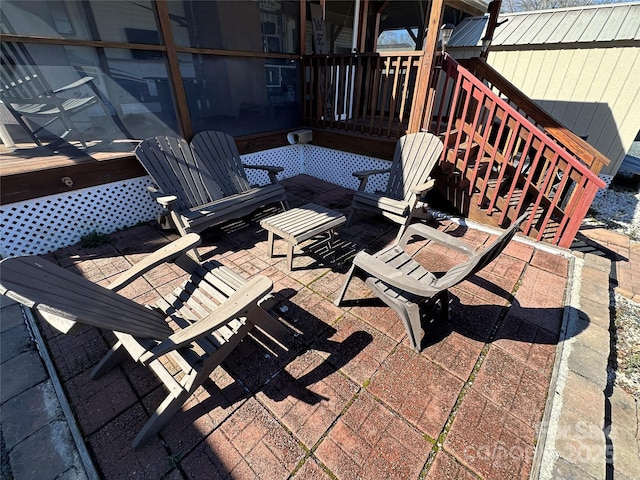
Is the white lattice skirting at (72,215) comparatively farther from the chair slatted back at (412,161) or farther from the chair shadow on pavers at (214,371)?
the chair shadow on pavers at (214,371)

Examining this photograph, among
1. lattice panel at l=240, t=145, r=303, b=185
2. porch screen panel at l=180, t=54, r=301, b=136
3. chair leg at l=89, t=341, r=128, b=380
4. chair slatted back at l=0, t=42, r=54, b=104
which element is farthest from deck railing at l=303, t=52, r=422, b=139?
chair leg at l=89, t=341, r=128, b=380

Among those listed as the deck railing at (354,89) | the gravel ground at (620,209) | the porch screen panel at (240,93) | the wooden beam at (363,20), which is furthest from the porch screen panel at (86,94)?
the gravel ground at (620,209)

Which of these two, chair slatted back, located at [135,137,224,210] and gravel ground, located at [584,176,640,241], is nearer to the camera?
chair slatted back, located at [135,137,224,210]

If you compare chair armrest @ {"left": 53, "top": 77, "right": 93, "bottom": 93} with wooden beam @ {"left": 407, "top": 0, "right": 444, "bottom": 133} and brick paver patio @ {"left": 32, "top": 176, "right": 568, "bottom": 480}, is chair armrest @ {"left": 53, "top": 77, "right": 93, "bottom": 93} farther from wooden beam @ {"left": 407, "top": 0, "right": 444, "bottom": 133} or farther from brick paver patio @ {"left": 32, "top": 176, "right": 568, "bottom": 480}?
wooden beam @ {"left": 407, "top": 0, "right": 444, "bottom": 133}

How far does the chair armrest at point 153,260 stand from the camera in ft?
5.58

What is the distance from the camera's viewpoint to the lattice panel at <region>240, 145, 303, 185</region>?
4.37m

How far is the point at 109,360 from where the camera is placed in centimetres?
170

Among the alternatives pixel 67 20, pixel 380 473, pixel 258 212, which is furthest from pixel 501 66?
pixel 380 473

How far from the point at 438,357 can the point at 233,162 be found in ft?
9.90

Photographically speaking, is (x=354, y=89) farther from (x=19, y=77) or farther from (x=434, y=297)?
(x=19, y=77)

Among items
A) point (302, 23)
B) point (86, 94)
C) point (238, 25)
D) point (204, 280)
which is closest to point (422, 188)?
point (204, 280)

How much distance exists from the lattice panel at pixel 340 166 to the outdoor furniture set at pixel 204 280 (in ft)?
2.59

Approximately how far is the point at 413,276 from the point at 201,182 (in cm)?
249

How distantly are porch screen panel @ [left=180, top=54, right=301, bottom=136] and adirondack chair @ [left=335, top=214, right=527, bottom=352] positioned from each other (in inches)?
117
